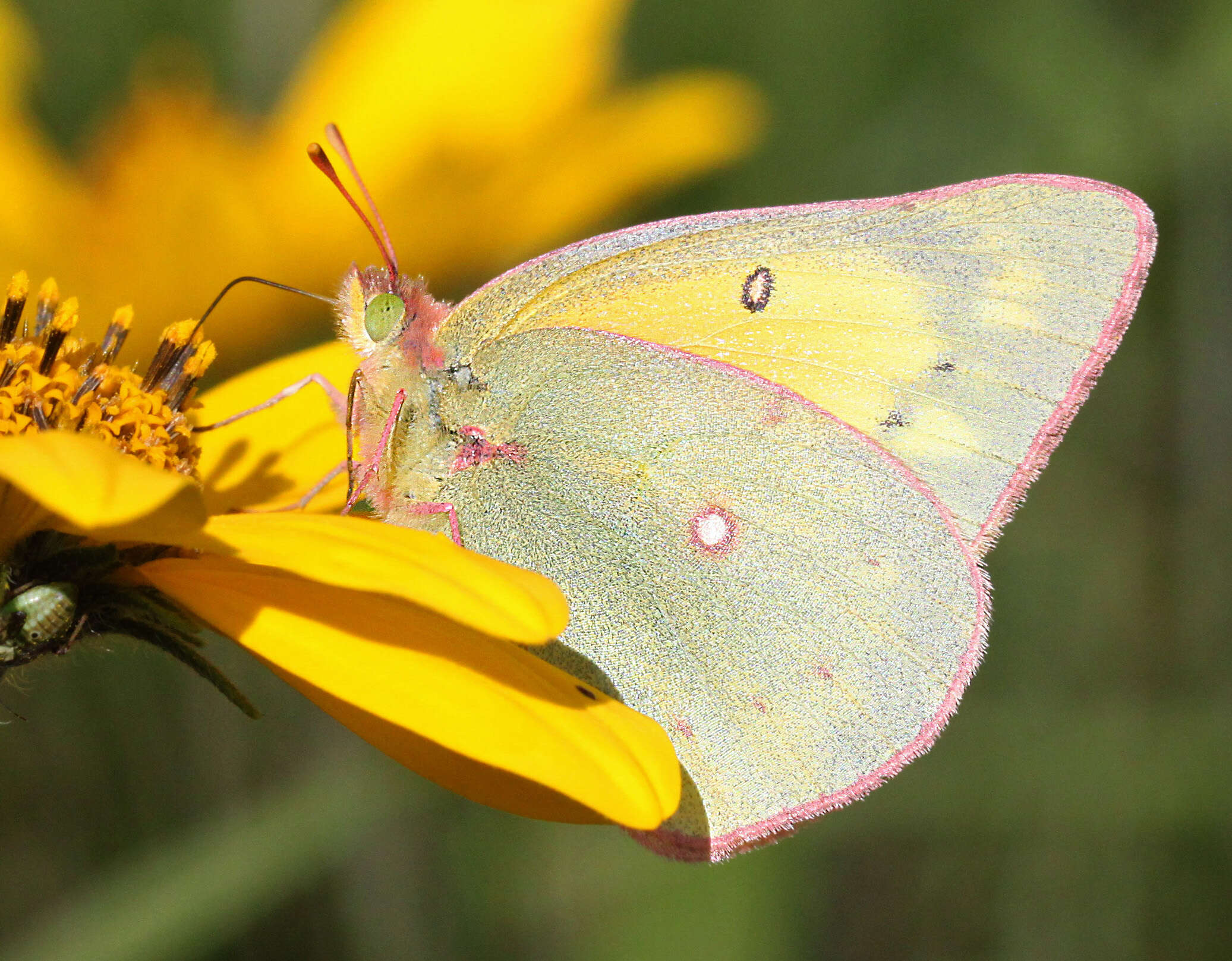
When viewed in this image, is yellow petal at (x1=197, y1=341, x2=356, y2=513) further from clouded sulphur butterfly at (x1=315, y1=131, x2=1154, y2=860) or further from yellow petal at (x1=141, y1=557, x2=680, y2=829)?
yellow petal at (x1=141, y1=557, x2=680, y2=829)

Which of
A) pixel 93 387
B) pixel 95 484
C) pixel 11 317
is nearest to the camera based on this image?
pixel 95 484

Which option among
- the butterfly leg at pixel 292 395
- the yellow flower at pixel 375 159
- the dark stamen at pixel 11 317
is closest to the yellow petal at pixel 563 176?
the yellow flower at pixel 375 159

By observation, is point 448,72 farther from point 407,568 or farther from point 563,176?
point 407,568

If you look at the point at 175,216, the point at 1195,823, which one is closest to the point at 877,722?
the point at 1195,823

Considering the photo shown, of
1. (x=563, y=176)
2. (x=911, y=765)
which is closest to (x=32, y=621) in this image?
(x=563, y=176)

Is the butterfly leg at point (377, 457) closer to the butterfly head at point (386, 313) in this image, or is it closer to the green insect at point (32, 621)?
the butterfly head at point (386, 313)
